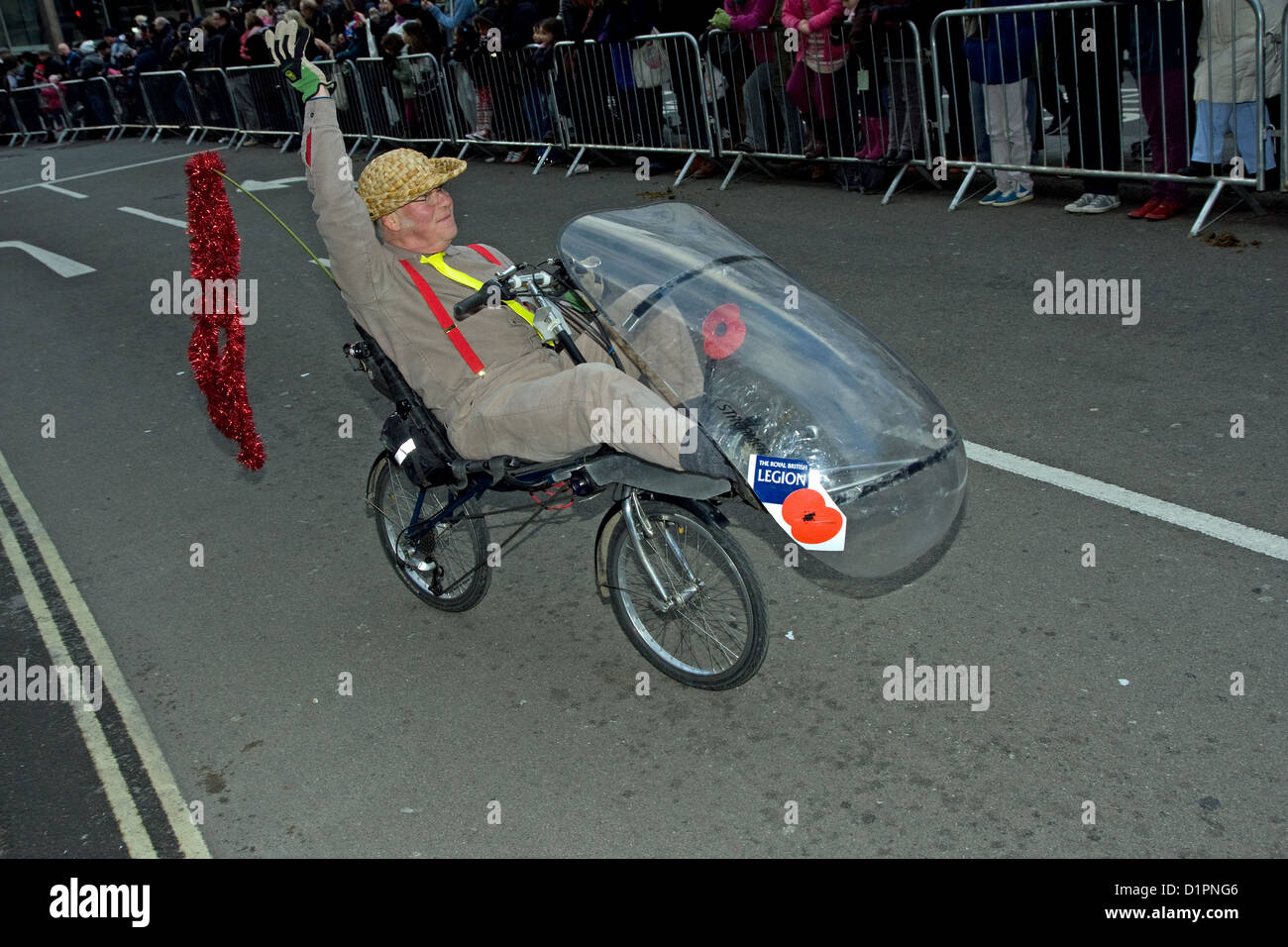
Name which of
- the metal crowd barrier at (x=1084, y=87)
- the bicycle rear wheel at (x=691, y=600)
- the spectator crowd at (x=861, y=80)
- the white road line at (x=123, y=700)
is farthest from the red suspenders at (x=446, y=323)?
the metal crowd barrier at (x=1084, y=87)

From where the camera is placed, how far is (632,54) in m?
13.0

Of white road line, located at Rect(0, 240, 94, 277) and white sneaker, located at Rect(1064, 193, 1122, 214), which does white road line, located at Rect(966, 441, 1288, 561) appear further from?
white road line, located at Rect(0, 240, 94, 277)

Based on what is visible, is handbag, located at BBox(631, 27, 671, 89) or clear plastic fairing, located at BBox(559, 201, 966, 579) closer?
clear plastic fairing, located at BBox(559, 201, 966, 579)

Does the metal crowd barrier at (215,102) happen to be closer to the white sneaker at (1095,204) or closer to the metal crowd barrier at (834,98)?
the metal crowd barrier at (834,98)

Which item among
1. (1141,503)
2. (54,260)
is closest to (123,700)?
(1141,503)

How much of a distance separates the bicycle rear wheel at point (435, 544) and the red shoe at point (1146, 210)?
5.91 m

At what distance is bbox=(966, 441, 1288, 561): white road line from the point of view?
450 centimetres

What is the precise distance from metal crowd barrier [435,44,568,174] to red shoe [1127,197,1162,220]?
741 cm

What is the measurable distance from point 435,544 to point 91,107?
29.0m

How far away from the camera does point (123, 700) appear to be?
470 centimetres

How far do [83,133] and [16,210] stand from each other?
1444 centimetres

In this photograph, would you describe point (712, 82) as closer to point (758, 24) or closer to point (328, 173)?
point (758, 24)

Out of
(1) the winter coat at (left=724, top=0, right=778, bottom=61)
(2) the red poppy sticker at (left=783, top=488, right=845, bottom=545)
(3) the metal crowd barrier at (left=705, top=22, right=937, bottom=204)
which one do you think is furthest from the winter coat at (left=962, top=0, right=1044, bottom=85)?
(2) the red poppy sticker at (left=783, top=488, right=845, bottom=545)
